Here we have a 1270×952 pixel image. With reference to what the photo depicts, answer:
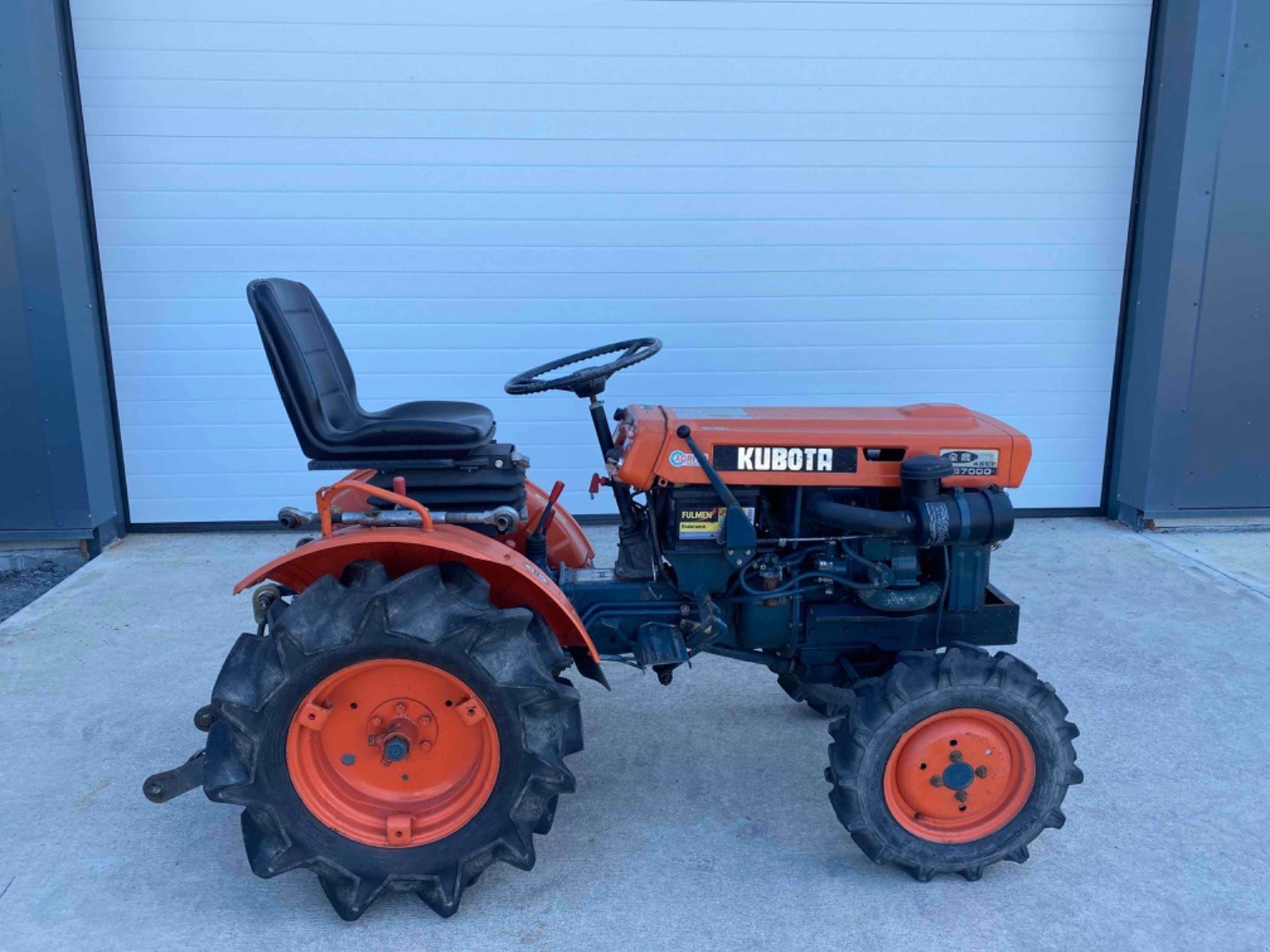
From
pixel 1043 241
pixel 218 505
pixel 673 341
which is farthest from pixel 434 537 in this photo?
pixel 1043 241

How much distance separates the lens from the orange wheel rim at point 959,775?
232 centimetres

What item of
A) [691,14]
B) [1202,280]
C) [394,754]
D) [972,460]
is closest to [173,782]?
[394,754]

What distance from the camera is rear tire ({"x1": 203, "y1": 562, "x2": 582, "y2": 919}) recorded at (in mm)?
2145

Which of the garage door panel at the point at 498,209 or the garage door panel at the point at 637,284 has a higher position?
the garage door panel at the point at 498,209

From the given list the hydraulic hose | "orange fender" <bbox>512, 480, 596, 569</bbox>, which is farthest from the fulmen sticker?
"orange fender" <bbox>512, 480, 596, 569</bbox>

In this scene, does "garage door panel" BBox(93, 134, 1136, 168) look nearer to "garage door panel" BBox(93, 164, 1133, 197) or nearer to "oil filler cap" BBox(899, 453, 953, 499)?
"garage door panel" BBox(93, 164, 1133, 197)

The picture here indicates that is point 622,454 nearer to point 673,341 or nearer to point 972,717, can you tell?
point 972,717

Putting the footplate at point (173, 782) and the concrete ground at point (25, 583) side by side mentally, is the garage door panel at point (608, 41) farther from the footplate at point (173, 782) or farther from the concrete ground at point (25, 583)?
the footplate at point (173, 782)

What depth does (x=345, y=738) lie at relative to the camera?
2.28m

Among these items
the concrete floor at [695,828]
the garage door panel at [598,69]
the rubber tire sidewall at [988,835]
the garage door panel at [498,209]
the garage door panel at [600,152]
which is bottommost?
the concrete floor at [695,828]

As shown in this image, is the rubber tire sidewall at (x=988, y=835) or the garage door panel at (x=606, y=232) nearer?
the rubber tire sidewall at (x=988, y=835)

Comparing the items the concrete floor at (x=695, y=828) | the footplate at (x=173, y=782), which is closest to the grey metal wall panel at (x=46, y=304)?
the concrete floor at (x=695, y=828)

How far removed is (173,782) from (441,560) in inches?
30.6

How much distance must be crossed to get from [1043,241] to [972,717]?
3533 mm
